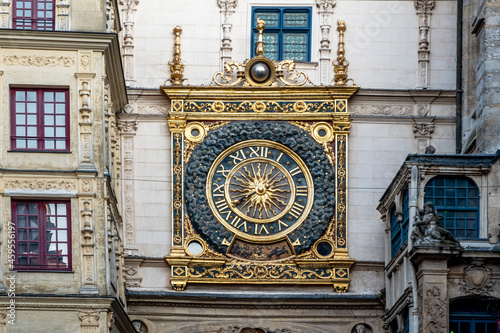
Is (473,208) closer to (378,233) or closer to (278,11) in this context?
(378,233)

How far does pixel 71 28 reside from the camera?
3328 cm

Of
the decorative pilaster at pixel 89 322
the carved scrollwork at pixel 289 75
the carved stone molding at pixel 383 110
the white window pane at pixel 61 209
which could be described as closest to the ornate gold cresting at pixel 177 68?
the carved scrollwork at pixel 289 75

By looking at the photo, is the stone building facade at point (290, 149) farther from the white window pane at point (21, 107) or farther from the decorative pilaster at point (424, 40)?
the white window pane at point (21, 107)

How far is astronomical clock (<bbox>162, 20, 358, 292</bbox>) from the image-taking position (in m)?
37.6

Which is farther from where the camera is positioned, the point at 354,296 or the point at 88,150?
the point at 354,296

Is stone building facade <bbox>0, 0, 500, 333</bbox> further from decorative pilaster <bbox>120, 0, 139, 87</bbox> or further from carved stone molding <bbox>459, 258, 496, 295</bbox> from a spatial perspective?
carved stone molding <bbox>459, 258, 496, 295</bbox>

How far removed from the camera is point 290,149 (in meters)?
38.1

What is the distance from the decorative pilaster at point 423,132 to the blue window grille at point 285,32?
3024mm

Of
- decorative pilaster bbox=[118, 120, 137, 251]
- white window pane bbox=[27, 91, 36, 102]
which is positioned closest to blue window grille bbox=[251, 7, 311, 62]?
decorative pilaster bbox=[118, 120, 137, 251]

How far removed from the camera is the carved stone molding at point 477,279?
32656 millimetres

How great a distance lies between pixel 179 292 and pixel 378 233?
4738 mm

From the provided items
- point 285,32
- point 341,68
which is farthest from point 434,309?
point 285,32

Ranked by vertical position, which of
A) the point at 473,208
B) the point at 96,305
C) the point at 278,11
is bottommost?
the point at 96,305

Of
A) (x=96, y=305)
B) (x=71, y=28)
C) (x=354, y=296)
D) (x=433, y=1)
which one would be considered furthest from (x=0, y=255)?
(x=433, y=1)
